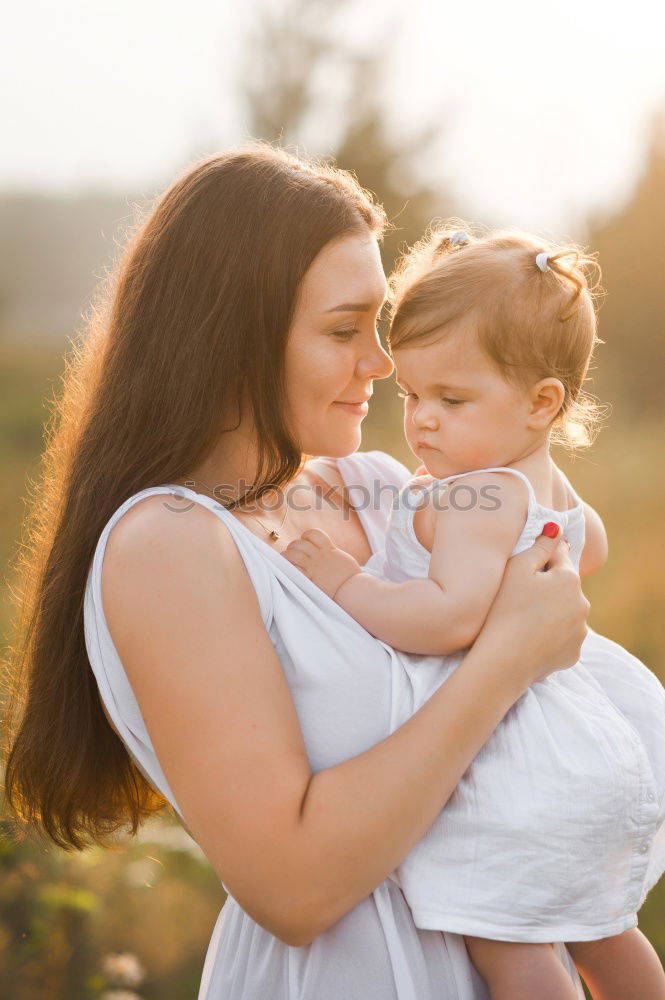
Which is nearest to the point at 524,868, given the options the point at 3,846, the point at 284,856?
the point at 284,856

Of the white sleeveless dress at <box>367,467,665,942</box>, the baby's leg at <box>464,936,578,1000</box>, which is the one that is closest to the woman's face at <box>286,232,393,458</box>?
the white sleeveless dress at <box>367,467,665,942</box>

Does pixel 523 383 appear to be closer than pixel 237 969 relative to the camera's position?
No

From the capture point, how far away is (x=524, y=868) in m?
1.41

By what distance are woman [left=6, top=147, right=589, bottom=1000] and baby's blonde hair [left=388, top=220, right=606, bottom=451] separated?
10 centimetres

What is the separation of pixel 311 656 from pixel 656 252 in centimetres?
863

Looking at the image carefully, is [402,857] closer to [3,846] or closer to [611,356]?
[3,846]

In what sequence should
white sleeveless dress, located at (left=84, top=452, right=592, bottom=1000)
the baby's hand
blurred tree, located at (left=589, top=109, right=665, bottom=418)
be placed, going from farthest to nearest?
blurred tree, located at (left=589, top=109, right=665, bottom=418), the baby's hand, white sleeveless dress, located at (left=84, top=452, right=592, bottom=1000)

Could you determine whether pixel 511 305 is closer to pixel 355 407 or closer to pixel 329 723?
pixel 355 407

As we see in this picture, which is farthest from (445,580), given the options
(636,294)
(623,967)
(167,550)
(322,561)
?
(636,294)

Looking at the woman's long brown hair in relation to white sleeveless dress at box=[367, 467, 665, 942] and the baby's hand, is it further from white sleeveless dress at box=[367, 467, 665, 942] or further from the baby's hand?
white sleeveless dress at box=[367, 467, 665, 942]

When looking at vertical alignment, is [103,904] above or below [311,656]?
below

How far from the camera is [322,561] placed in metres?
1.66

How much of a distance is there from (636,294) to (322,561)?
800 cm

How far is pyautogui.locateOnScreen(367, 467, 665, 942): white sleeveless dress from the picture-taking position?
141 cm
